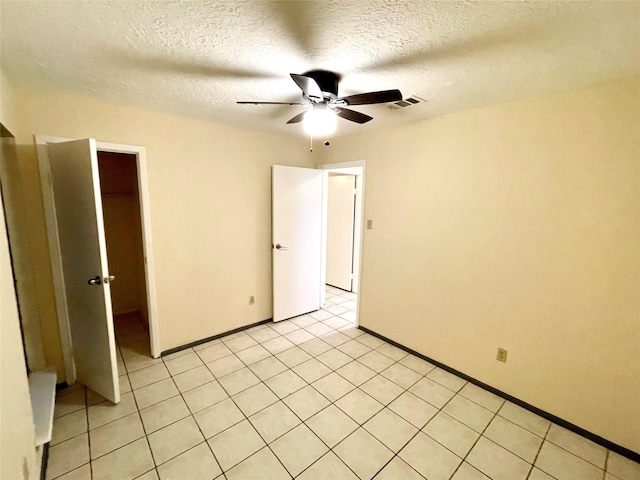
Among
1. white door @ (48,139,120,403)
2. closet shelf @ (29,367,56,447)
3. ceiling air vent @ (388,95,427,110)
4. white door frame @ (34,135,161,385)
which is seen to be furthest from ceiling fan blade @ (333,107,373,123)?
closet shelf @ (29,367,56,447)

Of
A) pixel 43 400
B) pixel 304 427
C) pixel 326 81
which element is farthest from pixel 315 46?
pixel 43 400

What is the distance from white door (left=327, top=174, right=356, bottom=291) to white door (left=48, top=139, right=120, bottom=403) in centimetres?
344

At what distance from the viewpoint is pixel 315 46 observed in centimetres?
136

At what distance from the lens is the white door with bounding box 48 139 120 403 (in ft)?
6.19

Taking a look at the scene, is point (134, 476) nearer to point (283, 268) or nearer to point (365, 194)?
point (283, 268)

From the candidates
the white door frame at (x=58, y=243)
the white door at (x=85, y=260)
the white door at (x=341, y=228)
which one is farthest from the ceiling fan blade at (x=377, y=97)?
the white door at (x=341, y=228)

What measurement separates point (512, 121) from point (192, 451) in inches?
124

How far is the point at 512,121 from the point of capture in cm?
203

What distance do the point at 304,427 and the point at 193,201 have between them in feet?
7.22

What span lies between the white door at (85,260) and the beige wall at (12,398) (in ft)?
2.08

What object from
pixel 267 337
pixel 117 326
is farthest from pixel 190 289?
pixel 117 326

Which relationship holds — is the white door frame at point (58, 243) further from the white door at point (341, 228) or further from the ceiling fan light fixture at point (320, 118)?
the white door at point (341, 228)

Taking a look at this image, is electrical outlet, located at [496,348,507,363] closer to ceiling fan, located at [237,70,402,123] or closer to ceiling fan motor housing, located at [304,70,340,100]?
ceiling fan, located at [237,70,402,123]

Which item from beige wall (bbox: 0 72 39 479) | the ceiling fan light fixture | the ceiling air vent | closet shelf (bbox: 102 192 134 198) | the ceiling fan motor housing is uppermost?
the ceiling air vent
